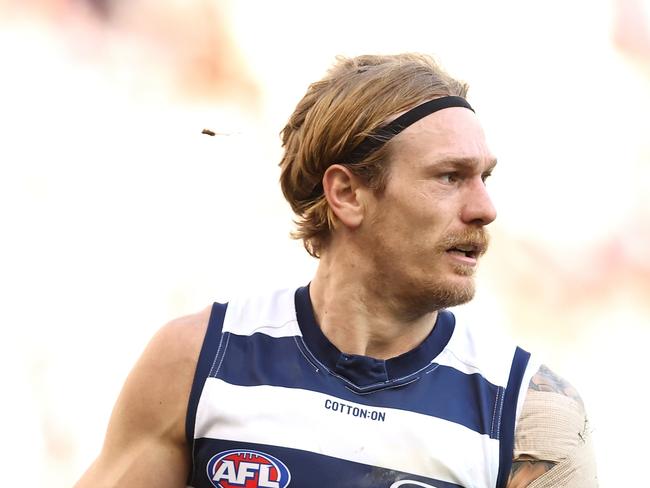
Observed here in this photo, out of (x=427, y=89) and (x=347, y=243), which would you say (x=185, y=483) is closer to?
(x=347, y=243)

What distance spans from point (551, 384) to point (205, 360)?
117 centimetres

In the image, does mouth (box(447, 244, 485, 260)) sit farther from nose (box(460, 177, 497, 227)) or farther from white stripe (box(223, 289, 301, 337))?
white stripe (box(223, 289, 301, 337))

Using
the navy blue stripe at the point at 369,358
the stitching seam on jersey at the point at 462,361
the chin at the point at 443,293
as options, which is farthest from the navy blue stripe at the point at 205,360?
the stitching seam on jersey at the point at 462,361

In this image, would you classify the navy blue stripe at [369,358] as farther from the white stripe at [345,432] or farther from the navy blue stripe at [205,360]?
the navy blue stripe at [205,360]

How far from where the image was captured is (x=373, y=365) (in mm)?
3658

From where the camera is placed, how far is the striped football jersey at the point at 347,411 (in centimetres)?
348

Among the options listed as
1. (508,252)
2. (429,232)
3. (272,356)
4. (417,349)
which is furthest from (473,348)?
(508,252)

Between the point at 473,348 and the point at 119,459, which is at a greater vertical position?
the point at 473,348

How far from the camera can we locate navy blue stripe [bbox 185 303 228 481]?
3.63 meters

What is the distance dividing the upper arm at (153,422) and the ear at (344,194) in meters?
0.64

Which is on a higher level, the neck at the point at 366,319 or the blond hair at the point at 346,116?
the blond hair at the point at 346,116

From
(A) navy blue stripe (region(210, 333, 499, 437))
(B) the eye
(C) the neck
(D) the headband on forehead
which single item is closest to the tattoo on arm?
(A) navy blue stripe (region(210, 333, 499, 437))

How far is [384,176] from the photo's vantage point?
3770mm

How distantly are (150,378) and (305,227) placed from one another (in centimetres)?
81
